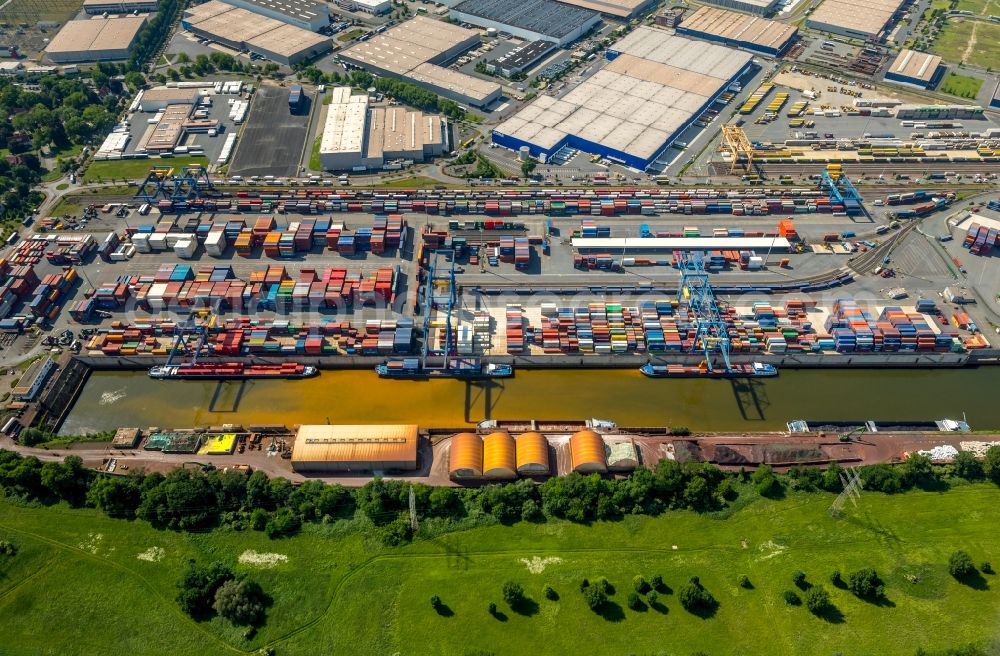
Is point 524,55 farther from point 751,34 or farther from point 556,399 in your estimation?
point 556,399

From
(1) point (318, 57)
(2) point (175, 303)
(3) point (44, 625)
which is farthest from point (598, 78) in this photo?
(3) point (44, 625)

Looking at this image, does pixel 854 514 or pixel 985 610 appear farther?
pixel 854 514

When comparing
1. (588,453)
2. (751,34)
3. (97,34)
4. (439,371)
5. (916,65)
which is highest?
(751,34)

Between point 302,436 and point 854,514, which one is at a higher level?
point 302,436

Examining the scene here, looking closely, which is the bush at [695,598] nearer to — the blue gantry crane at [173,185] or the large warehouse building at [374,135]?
the large warehouse building at [374,135]

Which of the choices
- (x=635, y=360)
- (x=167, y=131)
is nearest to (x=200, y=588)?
(x=635, y=360)

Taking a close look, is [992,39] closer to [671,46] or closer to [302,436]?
[671,46]

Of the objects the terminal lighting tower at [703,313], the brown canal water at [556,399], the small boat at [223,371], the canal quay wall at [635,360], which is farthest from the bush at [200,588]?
the terminal lighting tower at [703,313]
